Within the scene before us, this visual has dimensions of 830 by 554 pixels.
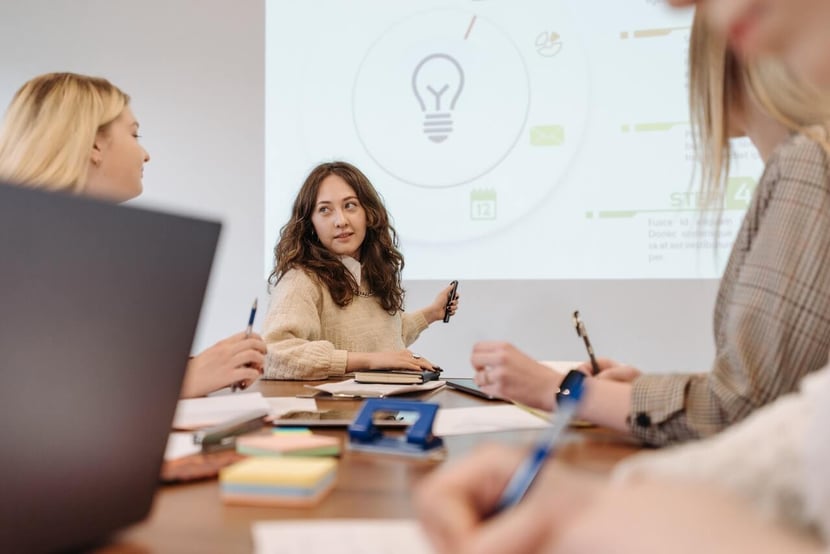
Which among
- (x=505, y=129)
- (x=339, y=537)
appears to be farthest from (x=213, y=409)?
(x=505, y=129)

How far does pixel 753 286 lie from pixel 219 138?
2630mm

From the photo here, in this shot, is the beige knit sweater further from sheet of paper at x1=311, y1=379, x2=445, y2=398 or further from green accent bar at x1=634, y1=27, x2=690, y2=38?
green accent bar at x1=634, y1=27, x2=690, y2=38

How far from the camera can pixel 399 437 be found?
0.84 meters

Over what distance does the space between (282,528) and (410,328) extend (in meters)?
1.90

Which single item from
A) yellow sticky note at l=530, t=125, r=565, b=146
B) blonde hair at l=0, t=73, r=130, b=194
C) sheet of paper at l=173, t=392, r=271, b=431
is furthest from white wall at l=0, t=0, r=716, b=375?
sheet of paper at l=173, t=392, r=271, b=431

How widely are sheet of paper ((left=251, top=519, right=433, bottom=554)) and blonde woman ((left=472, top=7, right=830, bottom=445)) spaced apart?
42cm

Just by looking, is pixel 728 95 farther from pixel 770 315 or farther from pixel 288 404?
pixel 288 404

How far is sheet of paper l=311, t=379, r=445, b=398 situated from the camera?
1.24 metres

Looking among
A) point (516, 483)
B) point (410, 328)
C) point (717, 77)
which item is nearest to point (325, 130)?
point (410, 328)

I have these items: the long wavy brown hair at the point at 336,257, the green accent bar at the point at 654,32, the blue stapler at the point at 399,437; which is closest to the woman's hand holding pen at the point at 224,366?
the blue stapler at the point at 399,437

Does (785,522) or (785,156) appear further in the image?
(785,156)

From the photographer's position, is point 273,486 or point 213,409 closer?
point 273,486

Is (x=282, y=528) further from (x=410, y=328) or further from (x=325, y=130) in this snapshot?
(x=325, y=130)

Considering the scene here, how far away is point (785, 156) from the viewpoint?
0.80 meters
